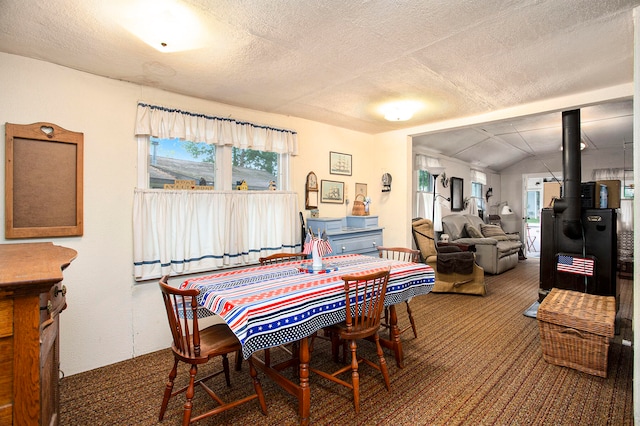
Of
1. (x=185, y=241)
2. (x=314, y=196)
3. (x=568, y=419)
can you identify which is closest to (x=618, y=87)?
(x=568, y=419)

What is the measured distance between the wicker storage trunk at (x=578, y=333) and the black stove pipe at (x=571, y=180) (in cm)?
94

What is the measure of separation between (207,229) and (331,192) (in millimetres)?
1714

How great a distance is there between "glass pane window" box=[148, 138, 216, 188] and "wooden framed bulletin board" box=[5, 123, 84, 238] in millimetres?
568

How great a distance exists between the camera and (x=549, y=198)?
4605 mm

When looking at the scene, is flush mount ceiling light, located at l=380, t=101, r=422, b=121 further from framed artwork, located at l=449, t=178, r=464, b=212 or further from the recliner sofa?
framed artwork, located at l=449, t=178, r=464, b=212

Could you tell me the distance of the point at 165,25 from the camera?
6.15 feet

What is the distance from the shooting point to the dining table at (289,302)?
5.50 ft

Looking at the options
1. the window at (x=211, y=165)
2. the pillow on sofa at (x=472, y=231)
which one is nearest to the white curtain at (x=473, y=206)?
the pillow on sofa at (x=472, y=231)

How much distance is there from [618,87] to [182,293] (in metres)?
3.79

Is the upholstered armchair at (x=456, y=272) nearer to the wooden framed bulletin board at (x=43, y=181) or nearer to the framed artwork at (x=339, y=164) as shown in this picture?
the framed artwork at (x=339, y=164)

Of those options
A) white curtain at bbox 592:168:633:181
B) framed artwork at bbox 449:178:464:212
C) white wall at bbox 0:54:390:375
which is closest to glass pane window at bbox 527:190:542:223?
white curtain at bbox 592:168:633:181

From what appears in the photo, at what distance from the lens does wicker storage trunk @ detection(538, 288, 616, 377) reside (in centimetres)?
242

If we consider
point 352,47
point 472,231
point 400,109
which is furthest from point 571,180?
point 472,231

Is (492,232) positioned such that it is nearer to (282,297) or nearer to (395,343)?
(395,343)
